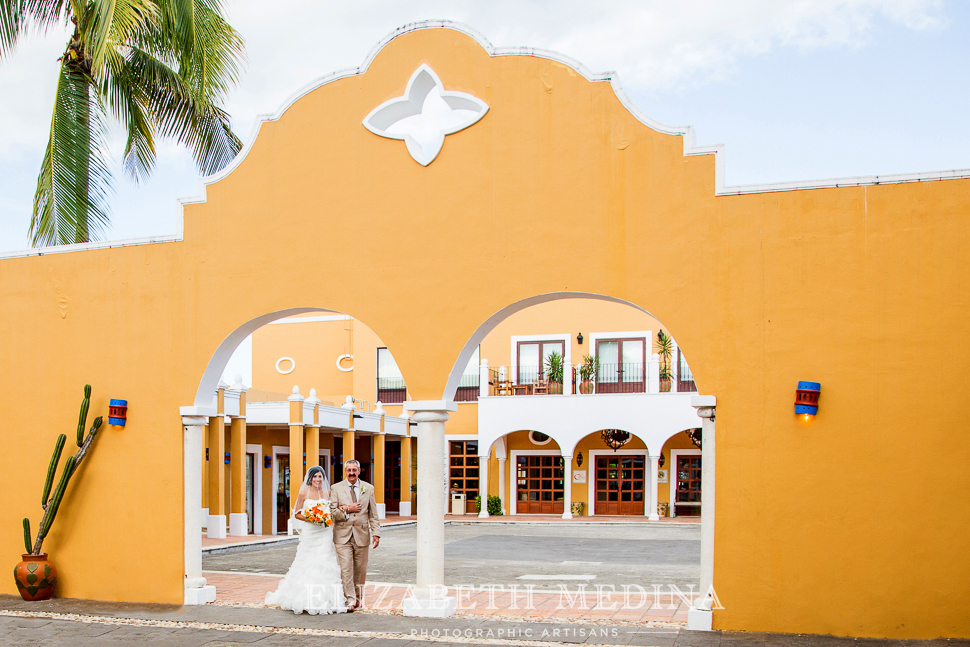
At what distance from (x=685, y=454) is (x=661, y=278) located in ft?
63.0

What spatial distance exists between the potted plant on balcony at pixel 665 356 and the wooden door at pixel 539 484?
165 inches

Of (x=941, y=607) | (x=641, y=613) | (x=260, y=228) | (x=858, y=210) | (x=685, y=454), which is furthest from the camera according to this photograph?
(x=685, y=454)

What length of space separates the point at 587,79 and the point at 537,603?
530cm

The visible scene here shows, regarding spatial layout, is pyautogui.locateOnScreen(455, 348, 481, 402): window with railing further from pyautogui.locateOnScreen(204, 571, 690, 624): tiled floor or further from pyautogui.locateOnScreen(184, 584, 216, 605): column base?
pyautogui.locateOnScreen(184, 584, 216, 605): column base

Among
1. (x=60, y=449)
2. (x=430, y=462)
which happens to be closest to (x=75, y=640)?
(x=60, y=449)

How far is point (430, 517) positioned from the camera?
866cm

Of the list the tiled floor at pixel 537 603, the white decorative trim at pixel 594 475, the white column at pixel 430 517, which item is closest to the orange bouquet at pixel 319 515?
the white column at pixel 430 517

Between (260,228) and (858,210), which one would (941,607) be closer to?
(858,210)

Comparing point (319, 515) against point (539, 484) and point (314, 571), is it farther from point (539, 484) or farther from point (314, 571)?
point (539, 484)

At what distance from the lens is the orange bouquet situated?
8.57 m

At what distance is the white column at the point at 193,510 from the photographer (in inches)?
371

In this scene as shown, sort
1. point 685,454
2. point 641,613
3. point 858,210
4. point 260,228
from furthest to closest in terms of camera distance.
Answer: point 685,454 → point 260,228 → point 641,613 → point 858,210

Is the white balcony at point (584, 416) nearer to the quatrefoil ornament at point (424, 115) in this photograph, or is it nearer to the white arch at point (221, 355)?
the white arch at point (221, 355)

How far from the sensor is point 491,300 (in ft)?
28.4
